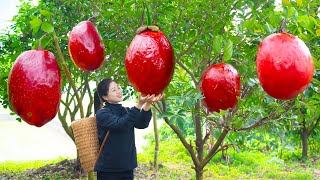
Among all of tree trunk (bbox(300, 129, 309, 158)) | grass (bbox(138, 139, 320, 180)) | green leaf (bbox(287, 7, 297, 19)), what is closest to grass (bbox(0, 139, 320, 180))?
grass (bbox(138, 139, 320, 180))

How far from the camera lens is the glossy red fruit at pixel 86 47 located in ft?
3.22

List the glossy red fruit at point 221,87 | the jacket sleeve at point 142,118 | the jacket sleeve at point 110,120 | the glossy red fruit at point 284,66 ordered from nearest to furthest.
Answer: the glossy red fruit at point 284,66, the glossy red fruit at point 221,87, the jacket sleeve at point 142,118, the jacket sleeve at point 110,120

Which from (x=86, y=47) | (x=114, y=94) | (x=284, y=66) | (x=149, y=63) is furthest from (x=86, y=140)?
(x=284, y=66)

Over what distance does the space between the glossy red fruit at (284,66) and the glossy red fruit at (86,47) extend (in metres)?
0.45

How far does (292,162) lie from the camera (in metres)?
5.78

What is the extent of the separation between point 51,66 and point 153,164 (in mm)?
4610

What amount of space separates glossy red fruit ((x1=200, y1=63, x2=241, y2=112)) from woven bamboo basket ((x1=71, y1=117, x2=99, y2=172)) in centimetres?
129

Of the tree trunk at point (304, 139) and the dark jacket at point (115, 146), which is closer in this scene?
the dark jacket at point (115, 146)

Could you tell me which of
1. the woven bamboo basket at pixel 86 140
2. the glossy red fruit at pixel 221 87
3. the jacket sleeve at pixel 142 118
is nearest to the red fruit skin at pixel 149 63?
the glossy red fruit at pixel 221 87

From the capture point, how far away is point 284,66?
61cm

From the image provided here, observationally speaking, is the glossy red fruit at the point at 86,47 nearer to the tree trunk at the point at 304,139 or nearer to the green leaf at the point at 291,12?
the green leaf at the point at 291,12

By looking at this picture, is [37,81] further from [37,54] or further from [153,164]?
[153,164]

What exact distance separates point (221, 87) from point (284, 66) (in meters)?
0.22

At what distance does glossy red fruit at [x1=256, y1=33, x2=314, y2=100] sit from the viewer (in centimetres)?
62
